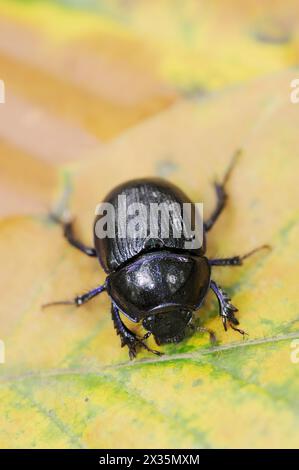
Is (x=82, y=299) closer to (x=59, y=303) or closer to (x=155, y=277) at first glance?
(x=59, y=303)

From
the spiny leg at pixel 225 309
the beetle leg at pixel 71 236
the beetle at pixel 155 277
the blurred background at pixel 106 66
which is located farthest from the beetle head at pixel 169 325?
the blurred background at pixel 106 66

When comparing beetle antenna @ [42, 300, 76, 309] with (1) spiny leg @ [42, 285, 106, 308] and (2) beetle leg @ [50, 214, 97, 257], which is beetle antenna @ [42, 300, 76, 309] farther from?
(2) beetle leg @ [50, 214, 97, 257]

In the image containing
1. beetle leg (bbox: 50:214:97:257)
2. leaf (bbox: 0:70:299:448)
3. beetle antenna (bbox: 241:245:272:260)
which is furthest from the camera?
beetle leg (bbox: 50:214:97:257)

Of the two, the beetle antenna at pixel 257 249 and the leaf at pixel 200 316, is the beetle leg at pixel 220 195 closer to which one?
the leaf at pixel 200 316

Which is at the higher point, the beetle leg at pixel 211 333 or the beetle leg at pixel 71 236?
the beetle leg at pixel 71 236

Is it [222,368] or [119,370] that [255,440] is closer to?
[222,368]

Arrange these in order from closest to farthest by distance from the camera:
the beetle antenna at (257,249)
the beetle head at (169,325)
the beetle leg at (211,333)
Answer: the beetle leg at (211,333)
the beetle head at (169,325)
the beetle antenna at (257,249)

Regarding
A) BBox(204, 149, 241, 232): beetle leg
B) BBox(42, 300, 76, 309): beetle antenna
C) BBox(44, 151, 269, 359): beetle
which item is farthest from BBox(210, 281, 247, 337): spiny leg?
BBox(42, 300, 76, 309): beetle antenna
